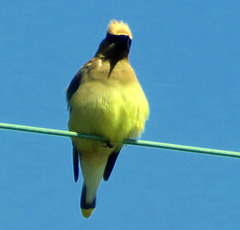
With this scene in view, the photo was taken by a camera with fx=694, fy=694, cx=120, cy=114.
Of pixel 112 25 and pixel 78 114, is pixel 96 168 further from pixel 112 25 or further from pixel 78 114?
pixel 112 25

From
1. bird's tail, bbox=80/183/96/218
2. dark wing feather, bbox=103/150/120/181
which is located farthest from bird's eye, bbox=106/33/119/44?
bird's tail, bbox=80/183/96/218

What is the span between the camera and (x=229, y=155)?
5273mm

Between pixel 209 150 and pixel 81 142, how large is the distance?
2492 mm

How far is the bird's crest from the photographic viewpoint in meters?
8.02

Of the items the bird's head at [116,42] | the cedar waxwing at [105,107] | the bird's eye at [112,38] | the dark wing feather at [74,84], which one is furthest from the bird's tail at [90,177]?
the bird's eye at [112,38]

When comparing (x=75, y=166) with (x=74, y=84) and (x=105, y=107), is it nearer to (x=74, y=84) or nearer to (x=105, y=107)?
(x=74, y=84)

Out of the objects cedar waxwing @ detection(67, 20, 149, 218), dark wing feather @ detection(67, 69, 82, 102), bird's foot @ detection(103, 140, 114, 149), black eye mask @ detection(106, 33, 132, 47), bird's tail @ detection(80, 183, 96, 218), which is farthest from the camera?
bird's tail @ detection(80, 183, 96, 218)

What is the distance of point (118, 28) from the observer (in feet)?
26.3

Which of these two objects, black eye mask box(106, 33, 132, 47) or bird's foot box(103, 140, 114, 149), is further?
black eye mask box(106, 33, 132, 47)

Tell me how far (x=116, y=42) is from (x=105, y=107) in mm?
1233

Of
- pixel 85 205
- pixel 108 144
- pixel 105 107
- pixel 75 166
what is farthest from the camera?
pixel 85 205

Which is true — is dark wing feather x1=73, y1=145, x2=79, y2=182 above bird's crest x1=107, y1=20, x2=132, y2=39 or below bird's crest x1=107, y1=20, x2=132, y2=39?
below

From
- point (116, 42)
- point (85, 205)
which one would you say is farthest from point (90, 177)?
point (116, 42)

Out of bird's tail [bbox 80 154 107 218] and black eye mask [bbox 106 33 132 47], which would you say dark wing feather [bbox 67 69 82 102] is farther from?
bird's tail [bbox 80 154 107 218]
